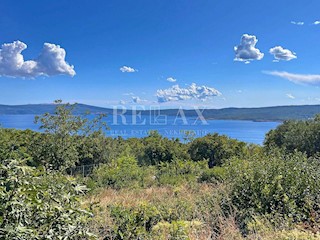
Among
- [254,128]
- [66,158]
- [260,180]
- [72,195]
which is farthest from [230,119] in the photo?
[72,195]

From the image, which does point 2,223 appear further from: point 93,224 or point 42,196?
point 93,224

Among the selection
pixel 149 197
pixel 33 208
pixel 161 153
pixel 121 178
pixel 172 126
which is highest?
pixel 33 208

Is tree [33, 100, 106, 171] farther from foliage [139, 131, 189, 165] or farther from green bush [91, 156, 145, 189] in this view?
foliage [139, 131, 189, 165]

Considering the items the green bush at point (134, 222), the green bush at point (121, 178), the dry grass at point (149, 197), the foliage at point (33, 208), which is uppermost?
the foliage at point (33, 208)

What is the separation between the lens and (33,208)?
189cm

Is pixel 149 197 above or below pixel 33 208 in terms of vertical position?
below

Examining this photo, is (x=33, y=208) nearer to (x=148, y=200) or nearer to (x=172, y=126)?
(x=148, y=200)

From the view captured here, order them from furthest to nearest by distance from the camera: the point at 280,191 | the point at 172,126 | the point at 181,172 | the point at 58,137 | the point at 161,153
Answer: the point at 172,126 < the point at 161,153 < the point at 58,137 < the point at 181,172 < the point at 280,191

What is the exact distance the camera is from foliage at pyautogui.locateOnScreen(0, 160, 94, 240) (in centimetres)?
173

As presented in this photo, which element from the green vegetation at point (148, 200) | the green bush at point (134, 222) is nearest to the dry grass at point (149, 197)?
the green vegetation at point (148, 200)

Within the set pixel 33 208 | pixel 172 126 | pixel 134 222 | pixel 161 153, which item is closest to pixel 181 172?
pixel 161 153

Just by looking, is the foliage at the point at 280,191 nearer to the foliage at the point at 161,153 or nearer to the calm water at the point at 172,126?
the foliage at the point at 161,153

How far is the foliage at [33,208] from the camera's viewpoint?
1.73 metres

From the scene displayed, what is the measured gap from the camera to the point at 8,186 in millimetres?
1778
